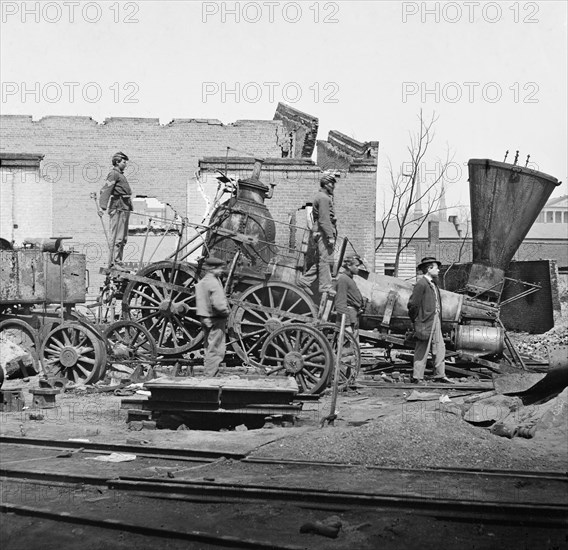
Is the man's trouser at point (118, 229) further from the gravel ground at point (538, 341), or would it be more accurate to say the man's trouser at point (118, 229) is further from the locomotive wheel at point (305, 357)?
the gravel ground at point (538, 341)

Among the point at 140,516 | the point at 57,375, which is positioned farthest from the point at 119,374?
the point at 140,516

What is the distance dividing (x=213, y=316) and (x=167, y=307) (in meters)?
1.56

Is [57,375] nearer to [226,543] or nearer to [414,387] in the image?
[414,387]

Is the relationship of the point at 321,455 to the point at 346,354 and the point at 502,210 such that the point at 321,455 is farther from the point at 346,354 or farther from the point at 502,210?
the point at 502,210

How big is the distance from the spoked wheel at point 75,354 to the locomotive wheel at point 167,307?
1.05 meters

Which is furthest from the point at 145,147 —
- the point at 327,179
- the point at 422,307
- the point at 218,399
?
the point at 218,399

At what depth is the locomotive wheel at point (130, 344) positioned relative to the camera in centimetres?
1296

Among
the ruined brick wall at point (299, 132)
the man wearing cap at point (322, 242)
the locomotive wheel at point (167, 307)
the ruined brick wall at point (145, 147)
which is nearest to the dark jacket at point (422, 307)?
the man wearing cap at point (322, 242)

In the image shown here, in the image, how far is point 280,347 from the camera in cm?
1223

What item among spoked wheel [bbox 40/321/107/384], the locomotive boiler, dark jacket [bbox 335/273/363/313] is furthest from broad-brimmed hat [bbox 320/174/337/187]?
spoked wheel [bbox 40/321/107/384]

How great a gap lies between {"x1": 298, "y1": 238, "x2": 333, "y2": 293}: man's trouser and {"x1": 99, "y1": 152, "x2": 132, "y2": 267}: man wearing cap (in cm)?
304

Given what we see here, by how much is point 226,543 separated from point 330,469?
2.24m

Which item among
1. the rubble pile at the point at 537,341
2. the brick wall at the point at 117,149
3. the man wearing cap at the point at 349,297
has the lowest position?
the rubble pile at the point at 537,341

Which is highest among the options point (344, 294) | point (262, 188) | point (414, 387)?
point (262, 188)
